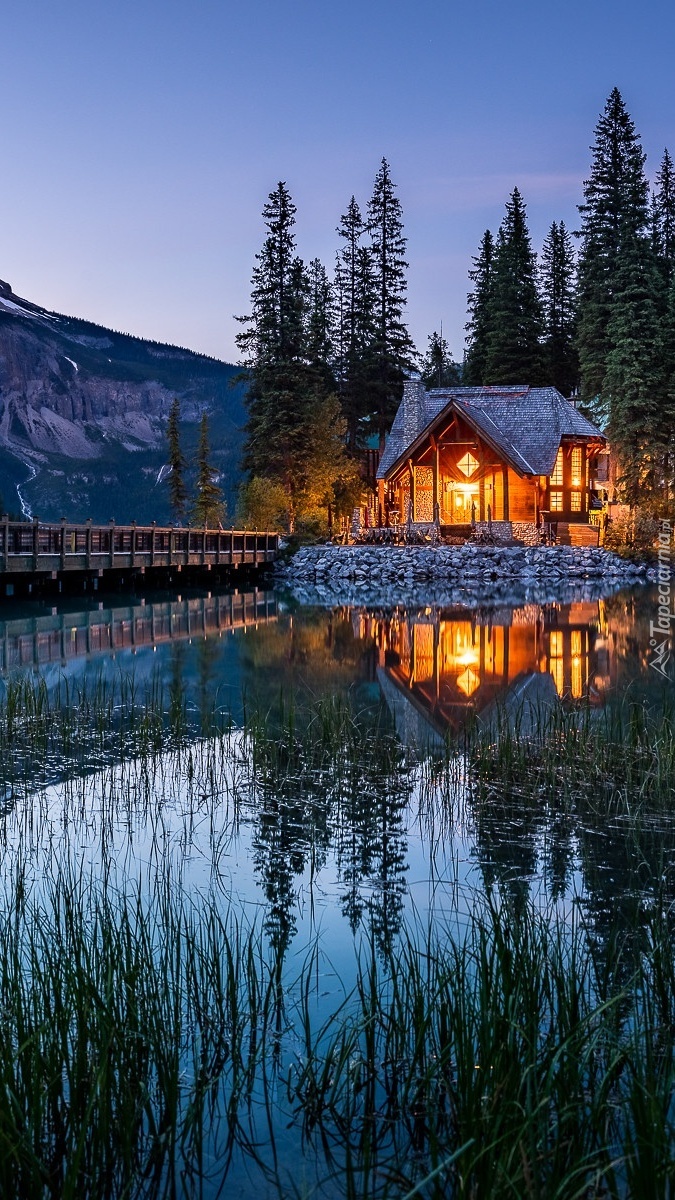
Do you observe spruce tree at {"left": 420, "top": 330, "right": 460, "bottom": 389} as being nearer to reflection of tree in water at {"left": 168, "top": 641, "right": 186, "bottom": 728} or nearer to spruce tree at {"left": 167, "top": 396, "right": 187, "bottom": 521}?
spruce tree at {"left": 167, "top": 396, "right": 187, "bottom": 521}

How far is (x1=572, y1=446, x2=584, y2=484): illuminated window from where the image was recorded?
4525cm

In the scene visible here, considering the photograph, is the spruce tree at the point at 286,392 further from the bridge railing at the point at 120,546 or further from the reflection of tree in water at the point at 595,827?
the reflection of tree in water at the point at 595,827

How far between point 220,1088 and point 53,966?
30.1 inches

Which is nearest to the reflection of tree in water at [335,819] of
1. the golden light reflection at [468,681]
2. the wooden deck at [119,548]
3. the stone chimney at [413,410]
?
the golden light reflection at [468,681]

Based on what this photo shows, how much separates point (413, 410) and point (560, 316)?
1763 cm

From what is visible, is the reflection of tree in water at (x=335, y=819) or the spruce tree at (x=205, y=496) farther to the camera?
the spruce tree at (x=205, y=496)

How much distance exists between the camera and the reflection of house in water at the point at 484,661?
1259 centimetres

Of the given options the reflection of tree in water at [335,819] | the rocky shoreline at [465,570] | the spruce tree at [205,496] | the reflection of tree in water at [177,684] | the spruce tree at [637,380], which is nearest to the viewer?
the reflection of tree in water at [335,819]

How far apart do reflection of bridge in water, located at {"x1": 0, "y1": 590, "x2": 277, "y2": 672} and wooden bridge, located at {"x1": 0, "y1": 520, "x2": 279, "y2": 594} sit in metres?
1.91

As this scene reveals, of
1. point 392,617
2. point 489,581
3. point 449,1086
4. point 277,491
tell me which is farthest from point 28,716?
point 277,491

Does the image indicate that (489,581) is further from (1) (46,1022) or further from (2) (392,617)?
(1) (46,1022)

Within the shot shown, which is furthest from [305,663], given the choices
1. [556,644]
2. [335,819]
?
[335,819]

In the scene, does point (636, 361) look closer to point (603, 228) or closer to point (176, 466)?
point (603, 228)

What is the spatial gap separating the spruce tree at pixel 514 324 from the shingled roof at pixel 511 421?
7.36 meters
